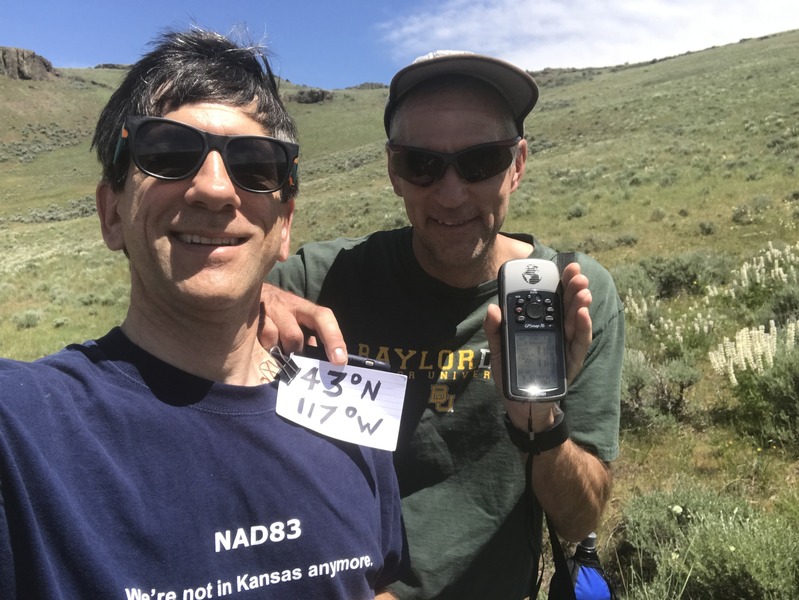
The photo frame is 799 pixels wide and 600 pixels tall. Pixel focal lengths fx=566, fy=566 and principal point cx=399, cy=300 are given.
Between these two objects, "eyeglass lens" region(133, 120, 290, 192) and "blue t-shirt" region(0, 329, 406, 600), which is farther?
"eyeglass lens" region(133, 120, 290, 192)

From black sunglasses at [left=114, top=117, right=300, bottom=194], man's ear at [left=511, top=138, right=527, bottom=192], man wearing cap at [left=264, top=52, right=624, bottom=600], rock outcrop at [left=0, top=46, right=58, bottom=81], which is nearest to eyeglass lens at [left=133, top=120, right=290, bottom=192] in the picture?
black sunglasses at [left=114, top=117, right=300, bottom=194]

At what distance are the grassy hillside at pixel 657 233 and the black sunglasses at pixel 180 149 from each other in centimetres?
284

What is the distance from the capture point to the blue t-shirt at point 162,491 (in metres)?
1.14

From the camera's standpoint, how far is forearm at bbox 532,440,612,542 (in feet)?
6.64

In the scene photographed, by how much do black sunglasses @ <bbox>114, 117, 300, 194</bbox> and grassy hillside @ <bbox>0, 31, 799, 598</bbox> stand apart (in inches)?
112

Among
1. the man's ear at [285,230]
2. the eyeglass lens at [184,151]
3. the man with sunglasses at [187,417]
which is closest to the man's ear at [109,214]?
the man with sunglasses at [187,417]

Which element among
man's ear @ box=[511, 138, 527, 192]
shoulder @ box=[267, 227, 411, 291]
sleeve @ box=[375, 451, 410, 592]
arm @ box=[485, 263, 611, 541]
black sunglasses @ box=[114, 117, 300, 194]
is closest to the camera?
black sunglasses @ box=[114, 117, 300, 194]

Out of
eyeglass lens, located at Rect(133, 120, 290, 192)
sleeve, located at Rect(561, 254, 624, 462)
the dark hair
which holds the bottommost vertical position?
sleeve, located at Rect(561, 254, 624, 462)

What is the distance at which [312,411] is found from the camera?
5.45 feet

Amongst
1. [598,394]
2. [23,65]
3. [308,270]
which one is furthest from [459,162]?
[23,65]

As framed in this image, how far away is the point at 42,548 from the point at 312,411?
727 millimetres

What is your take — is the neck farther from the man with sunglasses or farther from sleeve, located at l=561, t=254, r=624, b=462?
sleeve, located at l=561, t=254, r=624, b=462

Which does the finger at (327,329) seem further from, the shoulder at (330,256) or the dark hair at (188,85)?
the shoulder at (330,256)

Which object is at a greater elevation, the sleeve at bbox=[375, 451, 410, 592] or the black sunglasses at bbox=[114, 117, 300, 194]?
the black sunglasses at bbox=[114, 117, 300, 194]
